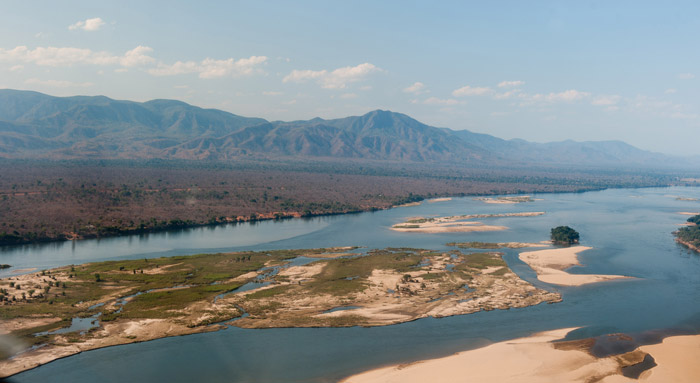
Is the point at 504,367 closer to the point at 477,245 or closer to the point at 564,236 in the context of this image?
the point at 477,245

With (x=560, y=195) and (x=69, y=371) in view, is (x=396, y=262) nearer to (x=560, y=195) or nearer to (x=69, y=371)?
(x=69, y=371)

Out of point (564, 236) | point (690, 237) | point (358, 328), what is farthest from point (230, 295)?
point (690, 237)

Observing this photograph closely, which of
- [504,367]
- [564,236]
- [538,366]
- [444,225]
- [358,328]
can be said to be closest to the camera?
[504,367]

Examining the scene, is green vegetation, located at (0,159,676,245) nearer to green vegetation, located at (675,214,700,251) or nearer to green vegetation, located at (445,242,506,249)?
green vegetation, located at (445,242,506,249)

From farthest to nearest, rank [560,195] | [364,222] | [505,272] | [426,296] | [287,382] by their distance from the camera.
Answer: [560,195] → [364,222] → [505,272] → [426,296] → [287,382]

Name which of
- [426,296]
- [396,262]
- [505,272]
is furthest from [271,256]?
[505,272]
